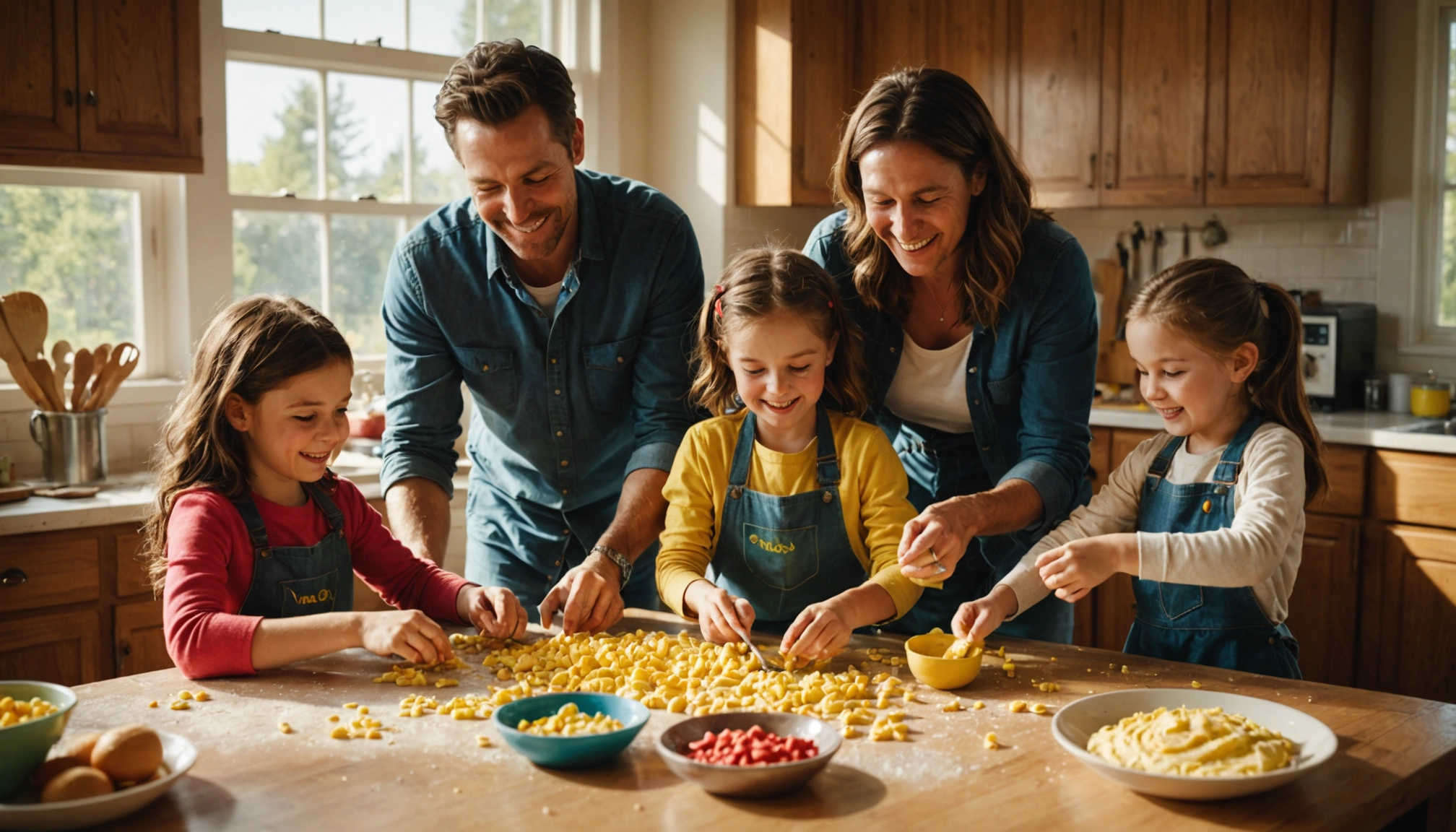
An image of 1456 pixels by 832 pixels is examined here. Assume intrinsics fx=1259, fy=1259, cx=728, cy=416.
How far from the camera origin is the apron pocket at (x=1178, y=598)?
6.91 ft

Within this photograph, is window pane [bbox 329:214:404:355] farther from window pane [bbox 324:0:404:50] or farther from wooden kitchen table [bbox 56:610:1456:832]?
wooden kitchen table [bbox 56:610:1456:832]

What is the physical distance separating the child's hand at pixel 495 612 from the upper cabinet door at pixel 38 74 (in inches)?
84.6

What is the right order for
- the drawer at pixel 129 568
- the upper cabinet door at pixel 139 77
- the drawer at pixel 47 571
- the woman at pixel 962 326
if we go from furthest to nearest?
the upper cabinet door at pixel 139 77
the drawer at pixel 129 568
the drawer at pixel 47 571
the woman at pixel 962 326

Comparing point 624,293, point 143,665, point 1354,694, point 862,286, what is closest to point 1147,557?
point 1354,694

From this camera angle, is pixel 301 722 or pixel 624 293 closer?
pixel 301 722

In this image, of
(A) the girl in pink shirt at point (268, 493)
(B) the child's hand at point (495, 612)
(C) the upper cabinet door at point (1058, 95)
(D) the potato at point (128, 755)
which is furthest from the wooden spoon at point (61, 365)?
(C) the upper cabinet door at point (1058, 95)

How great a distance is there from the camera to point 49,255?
381 centimetres

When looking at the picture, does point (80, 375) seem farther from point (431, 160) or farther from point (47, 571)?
point (431, 160)

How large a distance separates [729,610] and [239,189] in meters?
2.87

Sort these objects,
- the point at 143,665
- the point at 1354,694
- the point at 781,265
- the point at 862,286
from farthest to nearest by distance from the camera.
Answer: the point at 143,665
the point at 862,286
the point at 781,265
the point at 1354,694

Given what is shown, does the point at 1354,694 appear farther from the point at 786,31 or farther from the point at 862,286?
the point at 786,31

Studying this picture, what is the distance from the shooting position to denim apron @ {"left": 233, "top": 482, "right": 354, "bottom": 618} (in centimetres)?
200

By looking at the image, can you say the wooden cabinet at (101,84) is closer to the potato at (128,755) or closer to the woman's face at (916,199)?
the woman's face at (916,199)

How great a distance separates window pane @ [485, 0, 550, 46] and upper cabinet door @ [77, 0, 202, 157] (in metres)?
1.26
